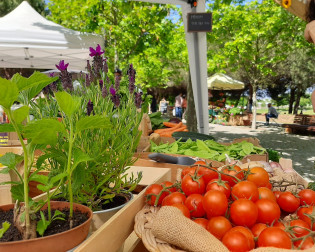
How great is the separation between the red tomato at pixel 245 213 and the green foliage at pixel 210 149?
156cm

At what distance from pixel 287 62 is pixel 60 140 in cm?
2851

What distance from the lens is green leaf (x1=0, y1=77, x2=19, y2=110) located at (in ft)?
2.21

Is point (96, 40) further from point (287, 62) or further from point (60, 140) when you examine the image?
point (287, 62)

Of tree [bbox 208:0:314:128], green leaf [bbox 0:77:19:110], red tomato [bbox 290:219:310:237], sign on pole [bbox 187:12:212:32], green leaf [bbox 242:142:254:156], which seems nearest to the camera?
green leaf [bbox 0:77:19:110]

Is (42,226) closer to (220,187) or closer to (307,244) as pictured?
(220,187)

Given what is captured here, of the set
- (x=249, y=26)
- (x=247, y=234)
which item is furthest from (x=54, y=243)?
(x=249, y=26)

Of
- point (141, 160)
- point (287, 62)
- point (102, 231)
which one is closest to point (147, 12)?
point (141, 160)

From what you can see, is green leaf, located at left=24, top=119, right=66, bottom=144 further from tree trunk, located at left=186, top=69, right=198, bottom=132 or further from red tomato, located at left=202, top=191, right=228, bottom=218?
tree trunk, located at left=186, top=69, right=198, bottom=132

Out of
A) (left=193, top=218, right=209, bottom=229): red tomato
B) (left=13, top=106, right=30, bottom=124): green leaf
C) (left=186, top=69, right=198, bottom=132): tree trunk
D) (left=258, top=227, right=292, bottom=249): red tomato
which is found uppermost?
(left=13, top=106, right=30, bottom=124): green leaf

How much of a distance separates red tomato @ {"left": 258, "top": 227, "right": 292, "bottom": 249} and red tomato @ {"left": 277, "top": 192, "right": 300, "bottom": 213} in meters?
0.29

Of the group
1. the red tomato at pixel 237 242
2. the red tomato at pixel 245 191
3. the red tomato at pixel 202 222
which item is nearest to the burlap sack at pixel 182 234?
the red tomato at pixel 237 242

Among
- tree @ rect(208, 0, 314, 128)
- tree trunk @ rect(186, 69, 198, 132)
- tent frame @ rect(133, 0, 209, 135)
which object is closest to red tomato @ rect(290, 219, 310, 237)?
tent frame @ rect(133, 0, 209, 135)

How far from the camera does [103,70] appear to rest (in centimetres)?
121

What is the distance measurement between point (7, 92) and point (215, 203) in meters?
0.80
